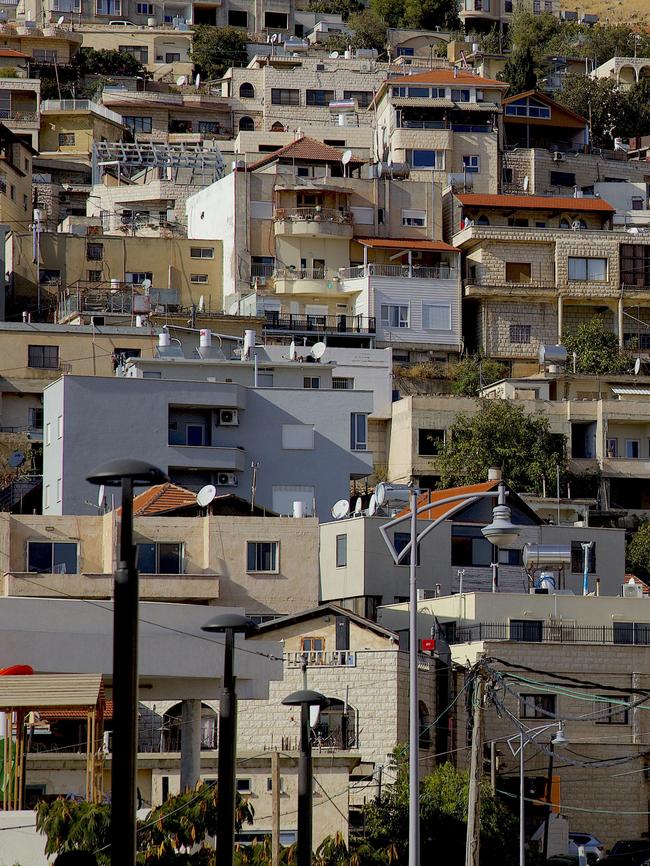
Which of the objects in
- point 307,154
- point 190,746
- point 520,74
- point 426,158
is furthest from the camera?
point 520,74

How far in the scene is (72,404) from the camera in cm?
6950

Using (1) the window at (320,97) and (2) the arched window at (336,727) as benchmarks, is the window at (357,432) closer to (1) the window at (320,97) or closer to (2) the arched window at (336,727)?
(2) the arched window at (336,727)

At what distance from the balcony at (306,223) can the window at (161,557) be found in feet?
130

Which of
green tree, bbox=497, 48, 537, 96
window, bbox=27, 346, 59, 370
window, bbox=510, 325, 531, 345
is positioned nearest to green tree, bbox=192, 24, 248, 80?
green tree, bbox=497, 48, 537, 96

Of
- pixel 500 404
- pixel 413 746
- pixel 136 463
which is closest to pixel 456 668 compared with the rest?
Answer: pixel 413 746

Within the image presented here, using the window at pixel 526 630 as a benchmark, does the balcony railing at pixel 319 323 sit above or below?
above

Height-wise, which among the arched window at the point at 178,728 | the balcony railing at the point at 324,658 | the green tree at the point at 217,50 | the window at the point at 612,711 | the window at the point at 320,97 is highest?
the green tree at the point at 217,50

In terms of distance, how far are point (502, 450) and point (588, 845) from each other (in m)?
30.6

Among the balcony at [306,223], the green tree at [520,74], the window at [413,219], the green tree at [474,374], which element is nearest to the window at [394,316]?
the green tree at [474,374]

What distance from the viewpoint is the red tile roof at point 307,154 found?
98.9 m

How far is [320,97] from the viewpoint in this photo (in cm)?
12175

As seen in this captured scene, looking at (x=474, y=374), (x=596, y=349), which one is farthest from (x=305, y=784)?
(x=596, y=349)

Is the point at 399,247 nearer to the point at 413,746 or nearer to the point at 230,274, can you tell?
the point at 230,274

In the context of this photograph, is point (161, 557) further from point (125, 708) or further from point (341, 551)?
point (125, 708)
